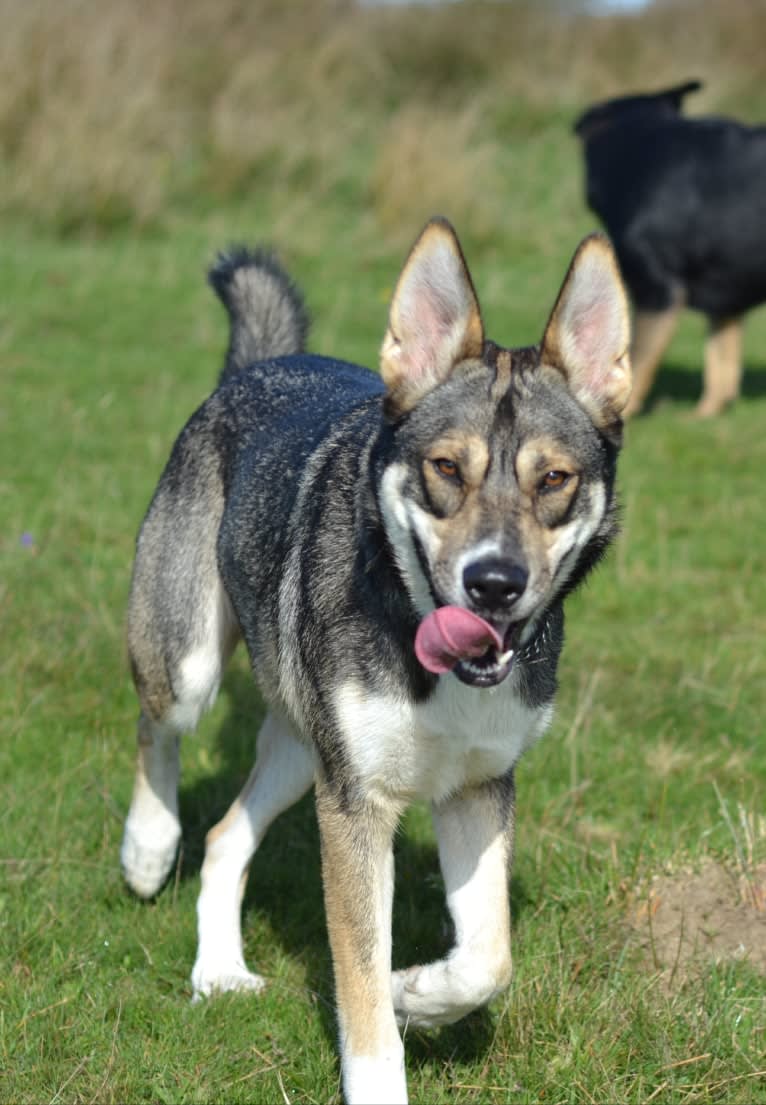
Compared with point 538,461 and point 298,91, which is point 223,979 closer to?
point 538,461

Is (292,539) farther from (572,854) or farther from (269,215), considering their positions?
(269,215)

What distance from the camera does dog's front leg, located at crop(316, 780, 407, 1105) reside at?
3.30 metres

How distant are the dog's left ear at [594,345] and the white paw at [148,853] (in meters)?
1.85

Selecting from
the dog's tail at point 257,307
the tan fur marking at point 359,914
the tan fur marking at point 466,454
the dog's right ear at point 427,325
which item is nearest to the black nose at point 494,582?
the tan fur marking at point 466,454

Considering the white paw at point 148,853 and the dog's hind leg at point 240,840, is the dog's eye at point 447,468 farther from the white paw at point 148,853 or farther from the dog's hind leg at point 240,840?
the white paw at point 148,853

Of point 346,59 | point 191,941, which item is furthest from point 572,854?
point 346,59

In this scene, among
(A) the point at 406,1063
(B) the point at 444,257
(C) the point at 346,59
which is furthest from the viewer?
(C) the point at 346,59

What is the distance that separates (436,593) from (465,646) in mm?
185

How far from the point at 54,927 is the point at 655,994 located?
1.63m

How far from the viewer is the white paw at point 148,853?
14.3 feet

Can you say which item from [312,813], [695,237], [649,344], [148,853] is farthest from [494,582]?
[695,237]

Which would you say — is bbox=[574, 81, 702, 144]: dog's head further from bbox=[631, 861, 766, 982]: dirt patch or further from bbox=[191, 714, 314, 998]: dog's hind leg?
bbox=[631, 861, 766, 982]: dirt patch

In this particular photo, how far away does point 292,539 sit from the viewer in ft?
12.6

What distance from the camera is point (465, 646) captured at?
3.06 m
